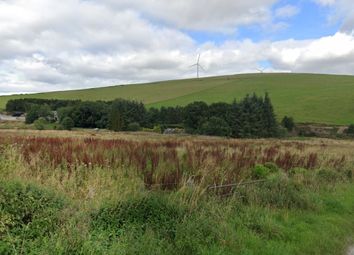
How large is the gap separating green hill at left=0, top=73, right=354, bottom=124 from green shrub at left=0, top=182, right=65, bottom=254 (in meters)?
106

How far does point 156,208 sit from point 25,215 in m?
2.46

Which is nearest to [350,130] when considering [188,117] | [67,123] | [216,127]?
[216,127]

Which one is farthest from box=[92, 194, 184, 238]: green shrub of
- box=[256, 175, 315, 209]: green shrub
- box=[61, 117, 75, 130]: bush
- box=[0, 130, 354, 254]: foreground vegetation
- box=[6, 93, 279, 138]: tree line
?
box=[61, 117, 75, 130]: bush

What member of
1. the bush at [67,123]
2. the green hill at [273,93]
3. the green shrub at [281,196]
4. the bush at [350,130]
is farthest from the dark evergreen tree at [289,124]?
the green shrub at [281,196]

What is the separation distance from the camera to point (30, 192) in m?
6.81

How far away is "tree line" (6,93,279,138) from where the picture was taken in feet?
332

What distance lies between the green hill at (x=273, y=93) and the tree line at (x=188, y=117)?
12357 millimetres

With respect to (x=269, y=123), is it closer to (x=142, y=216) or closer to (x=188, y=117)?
(x=188, y=117)

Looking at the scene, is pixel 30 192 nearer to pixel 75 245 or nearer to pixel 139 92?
pixel 75 245

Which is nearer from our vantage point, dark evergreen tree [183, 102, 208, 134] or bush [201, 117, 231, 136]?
bush [201, 117, 231, 136]

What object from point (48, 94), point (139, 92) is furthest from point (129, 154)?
point (48, 94)

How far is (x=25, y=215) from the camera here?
6.41m

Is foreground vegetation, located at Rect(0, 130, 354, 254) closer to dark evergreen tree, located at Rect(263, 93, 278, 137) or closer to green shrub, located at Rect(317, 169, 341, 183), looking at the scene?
green shrub, located at Rect(317, 169, 341, 183)

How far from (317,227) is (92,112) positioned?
364 feet
